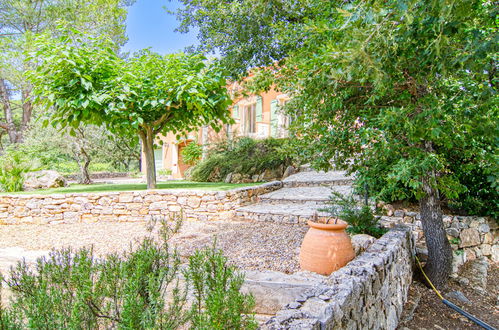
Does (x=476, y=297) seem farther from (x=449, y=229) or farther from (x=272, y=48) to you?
(x=272, y=48)

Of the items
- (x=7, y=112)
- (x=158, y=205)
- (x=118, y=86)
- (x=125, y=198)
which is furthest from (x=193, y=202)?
(x=7, y=112)

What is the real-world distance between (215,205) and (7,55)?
15831 mm

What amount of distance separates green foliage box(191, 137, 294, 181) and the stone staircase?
139cm

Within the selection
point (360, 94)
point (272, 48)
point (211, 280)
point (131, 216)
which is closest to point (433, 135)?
point (360, 94)

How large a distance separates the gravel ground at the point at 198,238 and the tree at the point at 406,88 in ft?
4.71

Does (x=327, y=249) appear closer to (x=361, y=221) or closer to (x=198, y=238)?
(x=361, y=221)

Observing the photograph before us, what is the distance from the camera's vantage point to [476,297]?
3727 mm

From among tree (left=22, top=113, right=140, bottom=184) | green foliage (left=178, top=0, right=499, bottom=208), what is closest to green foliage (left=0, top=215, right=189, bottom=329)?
green foliage (left=178, top=0, right=499, bottom=208)

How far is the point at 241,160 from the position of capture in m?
10.7

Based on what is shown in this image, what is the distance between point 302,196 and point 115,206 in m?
4.38

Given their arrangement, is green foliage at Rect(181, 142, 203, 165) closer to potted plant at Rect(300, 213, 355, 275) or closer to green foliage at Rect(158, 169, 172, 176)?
green foliage at Rect(158, 169, 172, 176)

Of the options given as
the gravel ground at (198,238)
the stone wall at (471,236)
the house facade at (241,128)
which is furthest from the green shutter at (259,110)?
the stone wall at (471,236)

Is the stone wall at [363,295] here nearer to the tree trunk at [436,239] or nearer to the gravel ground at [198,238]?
the tree trunk at [436,239]

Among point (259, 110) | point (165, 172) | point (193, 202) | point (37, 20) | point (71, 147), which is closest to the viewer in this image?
point (193, 202)
